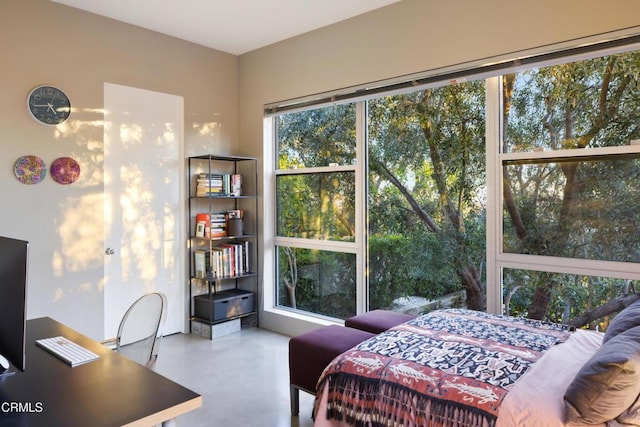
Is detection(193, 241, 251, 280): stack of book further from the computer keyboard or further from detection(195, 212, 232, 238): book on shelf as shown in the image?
the computer keyboard

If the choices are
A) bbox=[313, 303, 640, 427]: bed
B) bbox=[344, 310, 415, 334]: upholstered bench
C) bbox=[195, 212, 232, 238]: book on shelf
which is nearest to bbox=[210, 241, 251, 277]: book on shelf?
bbox=[195, 212, 232, 238]: book on shelf

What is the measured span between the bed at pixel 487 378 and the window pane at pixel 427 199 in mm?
830

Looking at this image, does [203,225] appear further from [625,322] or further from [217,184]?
[625,322]

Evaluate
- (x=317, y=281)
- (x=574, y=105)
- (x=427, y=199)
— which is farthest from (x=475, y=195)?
(x=317, y=281)

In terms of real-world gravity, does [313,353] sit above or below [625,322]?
below

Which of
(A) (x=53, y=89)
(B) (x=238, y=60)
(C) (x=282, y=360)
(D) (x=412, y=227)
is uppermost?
(B) (x=238, y=60)

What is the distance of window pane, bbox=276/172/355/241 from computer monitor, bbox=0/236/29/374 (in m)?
2.85

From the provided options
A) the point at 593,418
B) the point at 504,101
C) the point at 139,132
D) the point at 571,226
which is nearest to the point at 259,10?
the point at 139,132

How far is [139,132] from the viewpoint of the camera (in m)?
3.98

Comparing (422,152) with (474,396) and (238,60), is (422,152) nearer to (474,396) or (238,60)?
(474,396)

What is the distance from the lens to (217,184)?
4.30 metres

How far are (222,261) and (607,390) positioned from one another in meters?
3.44

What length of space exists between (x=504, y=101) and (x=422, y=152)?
0.71 metres

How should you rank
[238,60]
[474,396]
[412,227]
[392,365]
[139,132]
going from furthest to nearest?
1. [238,60]
2. [139,132]
3. [412,227]
4. [392,365]
5. [474,396]
